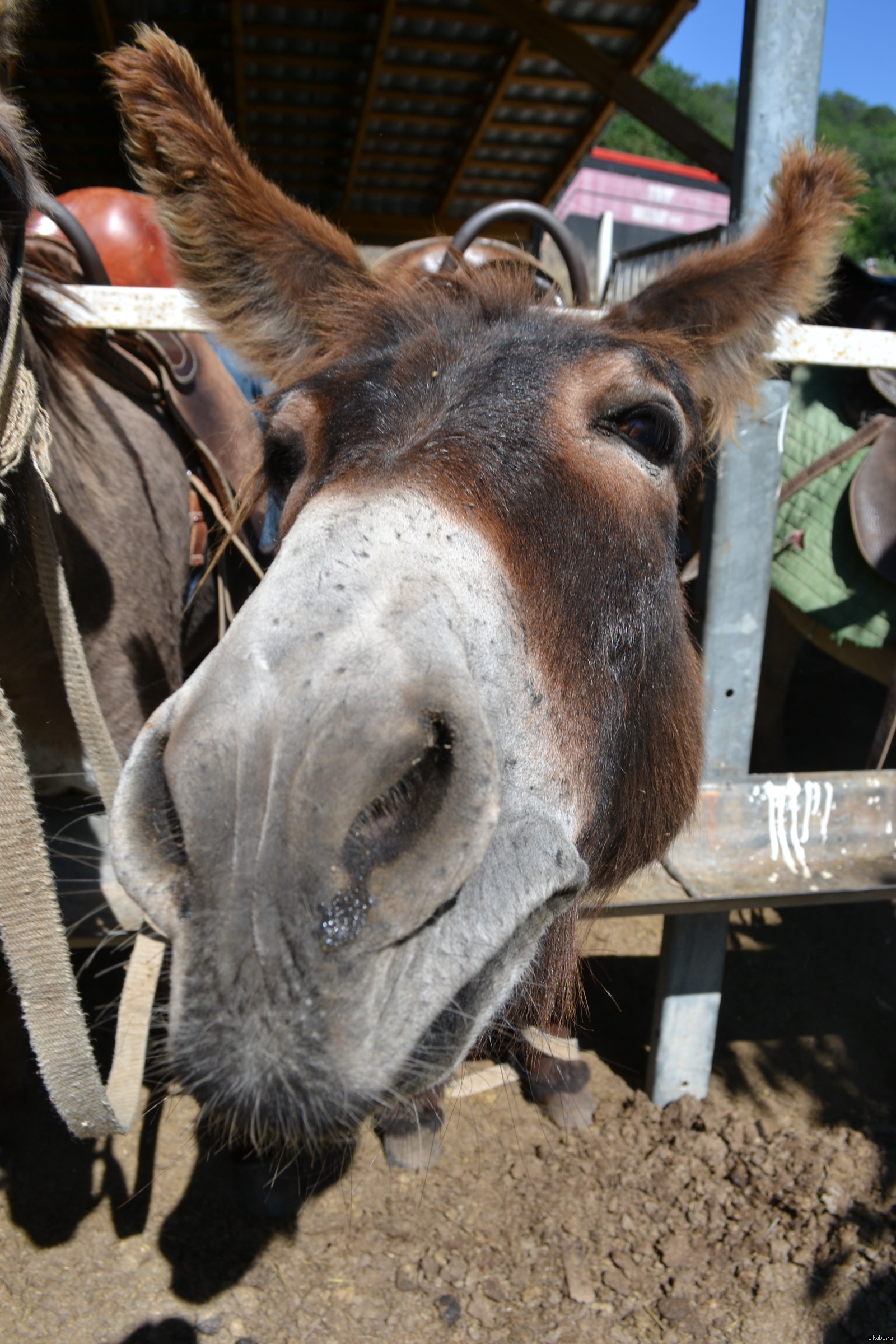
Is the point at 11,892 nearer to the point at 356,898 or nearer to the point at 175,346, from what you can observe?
the point at 356,898

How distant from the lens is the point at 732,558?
2699 mm

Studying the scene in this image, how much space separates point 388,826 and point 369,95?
264 inches

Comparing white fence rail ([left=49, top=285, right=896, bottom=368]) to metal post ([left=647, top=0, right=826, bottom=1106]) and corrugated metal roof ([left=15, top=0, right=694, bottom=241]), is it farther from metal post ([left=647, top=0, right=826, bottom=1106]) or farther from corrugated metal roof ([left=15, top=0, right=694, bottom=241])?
corrugated metal roof ([left=15, top=0, right=694, bottom=241])

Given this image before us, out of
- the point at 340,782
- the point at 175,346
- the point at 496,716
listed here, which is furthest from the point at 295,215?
the point at 340,782

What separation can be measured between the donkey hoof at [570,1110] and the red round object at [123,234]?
3456 millimetres

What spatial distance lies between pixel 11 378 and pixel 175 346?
1468mm

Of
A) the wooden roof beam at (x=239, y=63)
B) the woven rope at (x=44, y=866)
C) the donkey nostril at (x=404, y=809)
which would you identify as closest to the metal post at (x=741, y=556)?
the donkey nostril at (x=404, y=809)

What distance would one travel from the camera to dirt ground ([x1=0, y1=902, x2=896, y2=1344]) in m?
2.39

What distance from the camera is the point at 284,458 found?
5.82 feet

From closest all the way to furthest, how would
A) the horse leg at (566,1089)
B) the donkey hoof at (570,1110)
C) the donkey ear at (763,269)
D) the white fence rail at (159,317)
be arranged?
1. the donkey ear at (763,269)
2. the white fence rail at (159,317)
3. the horse leg at (566,1089)
4. the donkey hoof at (570,1110)

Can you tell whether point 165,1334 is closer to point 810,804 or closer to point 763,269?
point 810,804

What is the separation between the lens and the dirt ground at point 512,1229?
94.1 inches

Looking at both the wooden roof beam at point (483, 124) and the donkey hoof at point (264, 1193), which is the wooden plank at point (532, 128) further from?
the donkey hoof at point (264, 1193)

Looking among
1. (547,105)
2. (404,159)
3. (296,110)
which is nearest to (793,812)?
(547,105)
